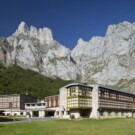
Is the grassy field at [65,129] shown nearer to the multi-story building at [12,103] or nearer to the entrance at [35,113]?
the entrance at [35,113]

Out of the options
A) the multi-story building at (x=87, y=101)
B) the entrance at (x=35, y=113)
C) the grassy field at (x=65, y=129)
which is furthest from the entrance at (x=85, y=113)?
the grassy field at (x=65, y=129)

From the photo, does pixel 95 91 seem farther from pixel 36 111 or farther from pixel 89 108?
pixel 36 111

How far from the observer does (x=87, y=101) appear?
348 feet

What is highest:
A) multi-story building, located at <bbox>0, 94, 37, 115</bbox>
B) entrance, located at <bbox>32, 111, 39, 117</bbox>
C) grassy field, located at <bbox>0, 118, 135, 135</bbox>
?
multi-story building, located at <bbox>0, 94, 37, 115</bbox>

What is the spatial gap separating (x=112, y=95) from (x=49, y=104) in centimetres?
3119

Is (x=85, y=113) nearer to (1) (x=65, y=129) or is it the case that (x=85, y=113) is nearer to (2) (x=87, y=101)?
(2) (x=87, y=101)

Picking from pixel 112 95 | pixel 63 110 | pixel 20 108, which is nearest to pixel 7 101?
pixel 20 108

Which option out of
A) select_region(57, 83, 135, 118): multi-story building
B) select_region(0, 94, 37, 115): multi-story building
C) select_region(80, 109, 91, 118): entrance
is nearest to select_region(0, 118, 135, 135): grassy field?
select_region(57, 83, 135, 118): multi-story building

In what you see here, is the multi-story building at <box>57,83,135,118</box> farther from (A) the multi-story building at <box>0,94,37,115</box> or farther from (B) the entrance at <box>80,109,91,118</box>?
(A) the multi-story building at <box>0,94,37,115</box>

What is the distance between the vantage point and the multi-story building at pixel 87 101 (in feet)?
339

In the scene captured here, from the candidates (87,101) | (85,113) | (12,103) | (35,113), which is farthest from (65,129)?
(12,103)

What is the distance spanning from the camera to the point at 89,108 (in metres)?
107

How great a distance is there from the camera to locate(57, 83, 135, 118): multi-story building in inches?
4072

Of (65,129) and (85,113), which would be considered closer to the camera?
(65,129)
